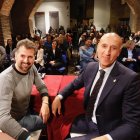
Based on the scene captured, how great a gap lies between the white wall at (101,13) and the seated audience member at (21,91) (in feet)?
46.2

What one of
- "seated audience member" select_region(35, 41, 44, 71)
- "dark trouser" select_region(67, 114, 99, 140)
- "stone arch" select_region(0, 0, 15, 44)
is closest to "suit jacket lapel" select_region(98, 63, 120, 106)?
"dark trouser" select_region(67, 114, 99, 140)

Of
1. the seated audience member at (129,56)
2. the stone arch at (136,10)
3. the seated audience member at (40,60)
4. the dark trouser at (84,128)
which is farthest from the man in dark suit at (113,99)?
the stone arch at (136,10)

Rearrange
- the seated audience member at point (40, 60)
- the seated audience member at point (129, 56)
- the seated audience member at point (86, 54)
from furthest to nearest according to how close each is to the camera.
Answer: the seated audience member at point (86, 54) < the seated audience member at point (129, 56) < the seated audience member at point (40, 60)

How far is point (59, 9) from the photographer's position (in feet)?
49.5

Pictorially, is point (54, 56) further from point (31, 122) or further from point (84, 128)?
point (84, 128)

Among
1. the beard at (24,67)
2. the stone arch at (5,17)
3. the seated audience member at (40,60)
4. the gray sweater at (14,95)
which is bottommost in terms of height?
the seated audience member at (40,60)

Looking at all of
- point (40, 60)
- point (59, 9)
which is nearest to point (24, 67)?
point (40, 60)

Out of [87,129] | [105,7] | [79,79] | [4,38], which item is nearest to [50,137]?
[87,129]

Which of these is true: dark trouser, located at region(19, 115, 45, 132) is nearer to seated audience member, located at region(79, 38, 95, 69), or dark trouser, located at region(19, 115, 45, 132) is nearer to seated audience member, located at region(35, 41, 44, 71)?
seated audience member, located at region(35, 41, 44, 71)

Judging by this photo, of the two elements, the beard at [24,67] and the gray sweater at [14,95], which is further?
the beard at [24,67]

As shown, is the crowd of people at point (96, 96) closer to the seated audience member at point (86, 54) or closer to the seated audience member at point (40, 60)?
the seated audience member at point (40, 60)

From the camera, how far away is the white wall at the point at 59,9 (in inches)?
577

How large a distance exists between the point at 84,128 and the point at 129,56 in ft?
13.7

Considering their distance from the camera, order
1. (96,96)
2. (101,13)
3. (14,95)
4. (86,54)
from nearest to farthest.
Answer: (96,96)
(14,95)
(86,54)
(101,13)
